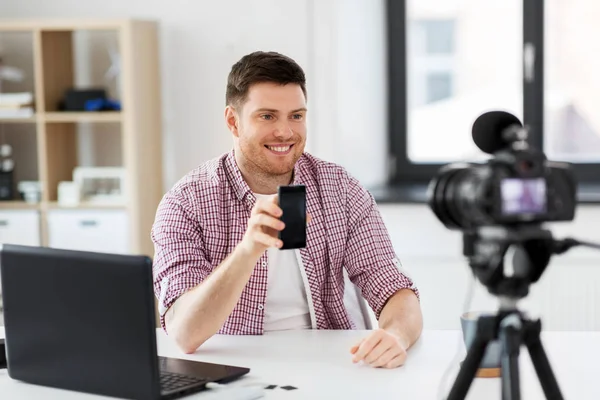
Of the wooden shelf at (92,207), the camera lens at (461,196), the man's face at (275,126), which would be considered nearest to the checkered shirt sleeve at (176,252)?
the man's face at (275,126)

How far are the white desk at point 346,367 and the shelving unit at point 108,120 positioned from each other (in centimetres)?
174

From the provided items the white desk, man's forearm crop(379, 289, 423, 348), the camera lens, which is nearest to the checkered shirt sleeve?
the white desk

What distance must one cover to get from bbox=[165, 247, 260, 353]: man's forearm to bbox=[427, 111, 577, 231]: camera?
646 millimetres

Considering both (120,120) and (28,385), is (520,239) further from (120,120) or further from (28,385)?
(120,120)

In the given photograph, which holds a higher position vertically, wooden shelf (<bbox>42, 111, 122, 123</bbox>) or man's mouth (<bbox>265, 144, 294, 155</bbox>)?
wooden shelf (<bbox>42, 111, 122, 123</bbox>)

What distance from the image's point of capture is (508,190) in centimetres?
127

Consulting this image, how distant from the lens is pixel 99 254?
1546mm

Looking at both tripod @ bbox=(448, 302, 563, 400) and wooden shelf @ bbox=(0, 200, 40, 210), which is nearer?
tripod @ bbox=(448, 302, 563, 400)

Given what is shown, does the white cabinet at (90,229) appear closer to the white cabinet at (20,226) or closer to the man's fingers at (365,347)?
the white cabinet at (20,226)

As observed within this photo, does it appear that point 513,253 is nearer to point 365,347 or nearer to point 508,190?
point 508,190

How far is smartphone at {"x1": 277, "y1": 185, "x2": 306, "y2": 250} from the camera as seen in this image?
179 cm

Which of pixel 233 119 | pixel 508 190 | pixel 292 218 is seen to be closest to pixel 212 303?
pixel 292 218

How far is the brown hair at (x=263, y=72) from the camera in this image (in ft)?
7.44

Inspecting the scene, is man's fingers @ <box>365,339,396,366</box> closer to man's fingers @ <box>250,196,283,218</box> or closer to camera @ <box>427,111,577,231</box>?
man's fingers @ <box>250,196,283,218</box>
